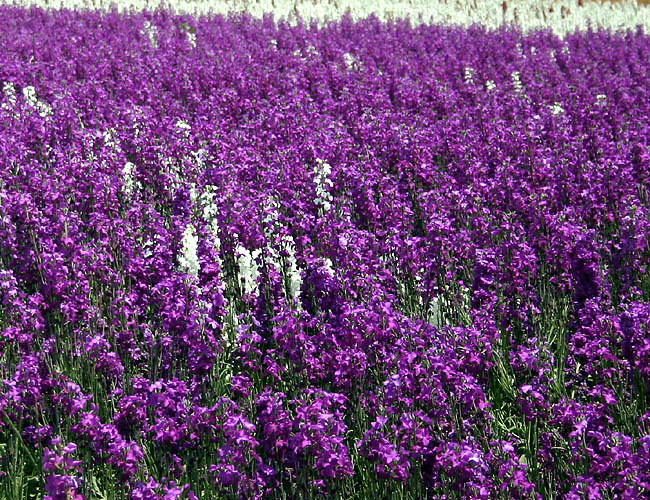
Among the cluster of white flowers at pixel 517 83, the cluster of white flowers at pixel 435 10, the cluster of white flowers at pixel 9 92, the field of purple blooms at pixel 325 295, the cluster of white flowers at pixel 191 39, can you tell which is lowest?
the field of purple blooms at pixel 325 295

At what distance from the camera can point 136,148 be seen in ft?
24.9

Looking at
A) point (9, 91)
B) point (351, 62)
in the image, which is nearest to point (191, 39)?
point (351, 62)

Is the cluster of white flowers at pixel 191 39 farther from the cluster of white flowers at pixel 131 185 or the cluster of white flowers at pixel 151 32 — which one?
the cluster of white flowers at pixel 131 185

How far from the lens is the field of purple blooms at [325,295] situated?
377 centimetres

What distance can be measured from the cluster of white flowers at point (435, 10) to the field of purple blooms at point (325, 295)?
27.1 ft

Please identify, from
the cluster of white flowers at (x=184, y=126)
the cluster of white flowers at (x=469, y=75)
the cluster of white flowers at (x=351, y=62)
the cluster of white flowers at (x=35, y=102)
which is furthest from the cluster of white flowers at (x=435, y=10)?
the cluster of white flowers at (x=184, y=126)

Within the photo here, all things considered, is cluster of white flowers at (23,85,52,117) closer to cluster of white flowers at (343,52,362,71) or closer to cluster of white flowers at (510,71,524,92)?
cluster of white flowers at (343,52,362,71)

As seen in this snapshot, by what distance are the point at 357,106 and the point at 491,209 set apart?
2799 millimetres

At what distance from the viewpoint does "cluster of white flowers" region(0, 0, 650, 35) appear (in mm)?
17375

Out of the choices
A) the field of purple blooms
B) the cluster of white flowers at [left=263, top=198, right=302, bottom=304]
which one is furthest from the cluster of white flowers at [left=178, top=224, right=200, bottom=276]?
the cluster of white flowers at [left=263, top=198, right=302, bottom=304]

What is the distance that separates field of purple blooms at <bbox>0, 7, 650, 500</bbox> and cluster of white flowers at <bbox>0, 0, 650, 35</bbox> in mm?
8251

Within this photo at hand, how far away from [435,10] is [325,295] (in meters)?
15.5

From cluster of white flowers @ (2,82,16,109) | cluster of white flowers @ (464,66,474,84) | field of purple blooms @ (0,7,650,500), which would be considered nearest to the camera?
field of purple blooms @ (0,7,650,500)

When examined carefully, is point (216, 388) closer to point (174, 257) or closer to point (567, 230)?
point (174, 257)
